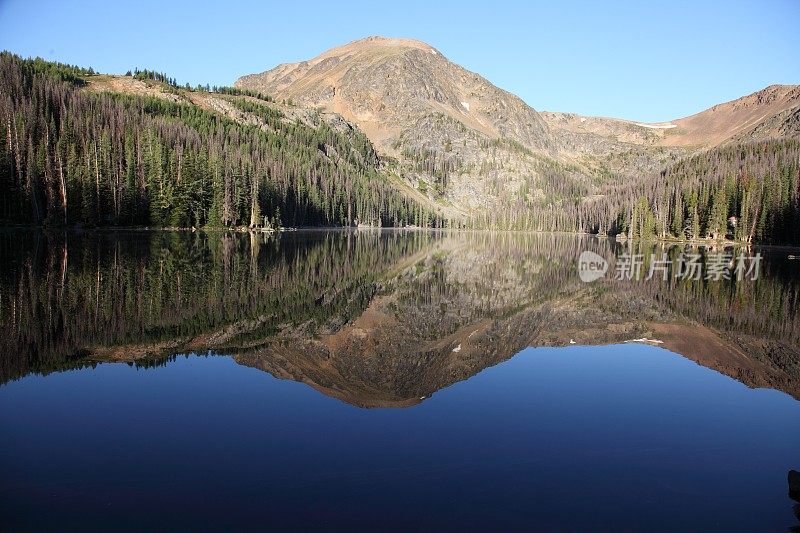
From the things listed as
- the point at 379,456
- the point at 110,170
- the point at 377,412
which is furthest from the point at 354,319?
the point at 110,170

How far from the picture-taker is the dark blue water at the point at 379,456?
29.0ft

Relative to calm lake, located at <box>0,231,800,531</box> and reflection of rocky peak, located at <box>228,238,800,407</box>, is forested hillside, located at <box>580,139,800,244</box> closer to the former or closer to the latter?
reflection of rocky peak, located at <box>228,238,800,407</box>

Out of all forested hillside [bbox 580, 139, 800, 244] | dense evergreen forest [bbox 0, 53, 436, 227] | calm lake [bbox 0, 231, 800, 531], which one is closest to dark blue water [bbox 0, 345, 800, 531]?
calm lake [bbox 0, 231, 800, 531]

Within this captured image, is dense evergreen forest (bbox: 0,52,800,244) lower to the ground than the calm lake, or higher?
higher

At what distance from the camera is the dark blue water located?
29.0 feet

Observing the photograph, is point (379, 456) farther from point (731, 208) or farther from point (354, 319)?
point (731, 208)

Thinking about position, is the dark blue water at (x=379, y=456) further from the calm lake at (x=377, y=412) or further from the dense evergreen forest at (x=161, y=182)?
the dense evergreen forest at (x=161, y=182)

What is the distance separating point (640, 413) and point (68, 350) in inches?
666

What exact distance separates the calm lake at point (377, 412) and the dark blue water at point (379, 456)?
5cm

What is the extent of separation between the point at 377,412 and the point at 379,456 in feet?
10.0

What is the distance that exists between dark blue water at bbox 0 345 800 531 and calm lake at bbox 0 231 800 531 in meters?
0.05

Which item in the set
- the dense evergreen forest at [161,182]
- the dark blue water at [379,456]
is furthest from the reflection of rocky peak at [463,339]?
the dense evergreen forest at [161,182]

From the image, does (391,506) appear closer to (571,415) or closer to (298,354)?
(571,415)

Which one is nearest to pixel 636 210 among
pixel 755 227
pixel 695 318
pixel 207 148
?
pixel 755 227
